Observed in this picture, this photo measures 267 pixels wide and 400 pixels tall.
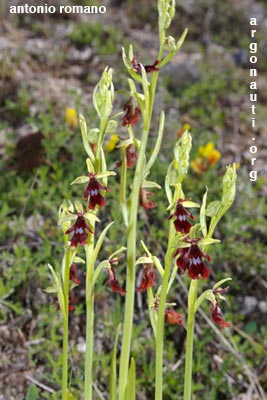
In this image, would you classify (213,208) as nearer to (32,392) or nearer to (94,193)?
(94,193)

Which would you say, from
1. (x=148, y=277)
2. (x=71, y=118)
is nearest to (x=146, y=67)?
(x=148, y=277)

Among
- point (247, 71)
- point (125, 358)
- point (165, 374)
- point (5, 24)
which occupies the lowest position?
point (165, 374)

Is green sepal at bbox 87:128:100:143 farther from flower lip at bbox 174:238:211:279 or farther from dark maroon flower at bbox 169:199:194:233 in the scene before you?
flower lip at bbox 174:238:211:279

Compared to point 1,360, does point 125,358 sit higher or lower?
higher

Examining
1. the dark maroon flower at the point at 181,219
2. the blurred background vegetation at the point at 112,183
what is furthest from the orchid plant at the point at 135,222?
the blurred background vegetation at the point at 112,183

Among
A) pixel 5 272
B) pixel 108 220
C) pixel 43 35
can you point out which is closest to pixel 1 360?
pixel 5 272

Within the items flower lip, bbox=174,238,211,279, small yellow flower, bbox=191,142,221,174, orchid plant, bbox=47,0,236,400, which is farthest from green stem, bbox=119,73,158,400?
small yellow flower, bbox=191,142,221,174

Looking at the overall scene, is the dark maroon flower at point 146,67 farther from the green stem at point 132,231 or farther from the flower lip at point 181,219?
the flower lip at point 181,219

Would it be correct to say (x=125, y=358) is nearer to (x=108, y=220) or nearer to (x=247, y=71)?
(x=108, y=220)
